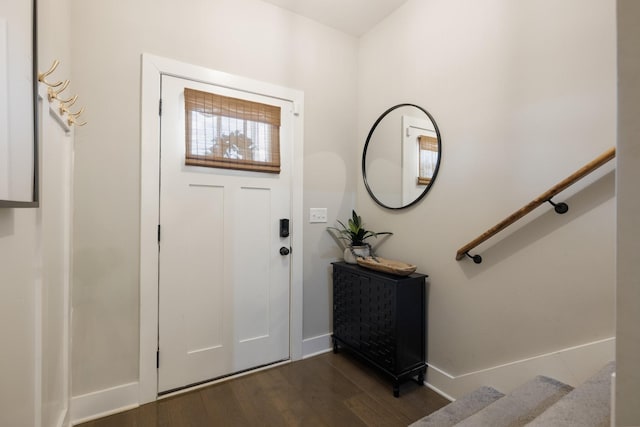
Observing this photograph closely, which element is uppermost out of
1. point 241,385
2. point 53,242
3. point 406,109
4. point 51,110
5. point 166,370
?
point 406,109

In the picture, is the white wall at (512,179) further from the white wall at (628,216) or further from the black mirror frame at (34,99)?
the black mirror frame at (34,99)

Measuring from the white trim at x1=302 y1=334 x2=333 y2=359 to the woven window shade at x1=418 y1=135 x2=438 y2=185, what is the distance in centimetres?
153

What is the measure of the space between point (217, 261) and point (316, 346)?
1.12 meters

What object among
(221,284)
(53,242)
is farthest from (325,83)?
(53,242)

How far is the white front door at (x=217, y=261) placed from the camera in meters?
1.83

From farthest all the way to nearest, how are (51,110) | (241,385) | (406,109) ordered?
1. (406,109)
2. (241,385)
3. (51,110)

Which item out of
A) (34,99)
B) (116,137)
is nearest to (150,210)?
(116,137)

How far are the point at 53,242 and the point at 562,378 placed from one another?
245 cm

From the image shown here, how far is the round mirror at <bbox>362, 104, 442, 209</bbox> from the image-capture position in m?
1.98

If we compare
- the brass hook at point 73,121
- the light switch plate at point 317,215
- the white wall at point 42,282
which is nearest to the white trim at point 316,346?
the light switch plate at point 317,215

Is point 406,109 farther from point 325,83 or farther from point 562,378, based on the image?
point 562,378

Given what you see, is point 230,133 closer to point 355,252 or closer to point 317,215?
point 317,215

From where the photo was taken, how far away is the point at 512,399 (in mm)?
1293

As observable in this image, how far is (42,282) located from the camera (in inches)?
41.8
